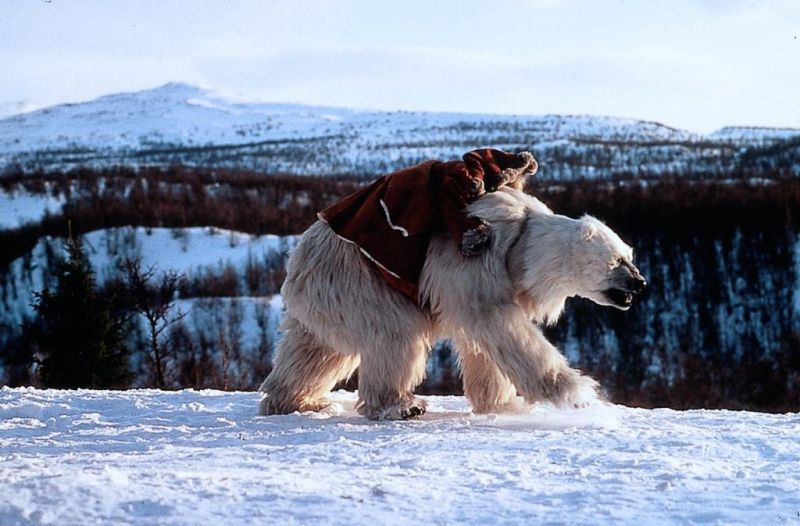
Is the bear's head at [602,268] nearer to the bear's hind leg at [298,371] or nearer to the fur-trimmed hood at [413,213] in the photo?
the fur-trimmed hood at [413,213]

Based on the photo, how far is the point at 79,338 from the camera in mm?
29859

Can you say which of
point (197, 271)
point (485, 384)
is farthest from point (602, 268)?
point (197, 271)

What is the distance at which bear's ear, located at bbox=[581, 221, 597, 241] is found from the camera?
6801 mm

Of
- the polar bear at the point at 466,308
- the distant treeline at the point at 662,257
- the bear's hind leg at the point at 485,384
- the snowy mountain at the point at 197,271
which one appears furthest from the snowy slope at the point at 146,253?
the bear's hind leg at the point at 485,384

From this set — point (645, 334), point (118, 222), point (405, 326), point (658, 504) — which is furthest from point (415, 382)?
point (118, 222)

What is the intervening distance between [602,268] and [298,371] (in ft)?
8.86

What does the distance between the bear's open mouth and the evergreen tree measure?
23656 mm

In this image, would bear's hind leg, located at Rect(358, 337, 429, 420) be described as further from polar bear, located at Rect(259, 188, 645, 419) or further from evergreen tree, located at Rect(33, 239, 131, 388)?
evergreen tree, located at Rect(33, 239, 131, 388)

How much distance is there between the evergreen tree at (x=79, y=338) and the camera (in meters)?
28.8

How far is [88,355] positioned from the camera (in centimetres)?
2920

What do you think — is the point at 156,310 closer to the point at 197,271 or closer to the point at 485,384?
the point at 485,384

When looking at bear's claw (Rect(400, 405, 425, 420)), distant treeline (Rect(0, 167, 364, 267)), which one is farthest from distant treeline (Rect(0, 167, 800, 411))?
bear's claw (Rect(400, 405, 425, 420))

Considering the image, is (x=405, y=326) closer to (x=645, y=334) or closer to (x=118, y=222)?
(x=645, y=334)

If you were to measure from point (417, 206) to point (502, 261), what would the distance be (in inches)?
30.2
